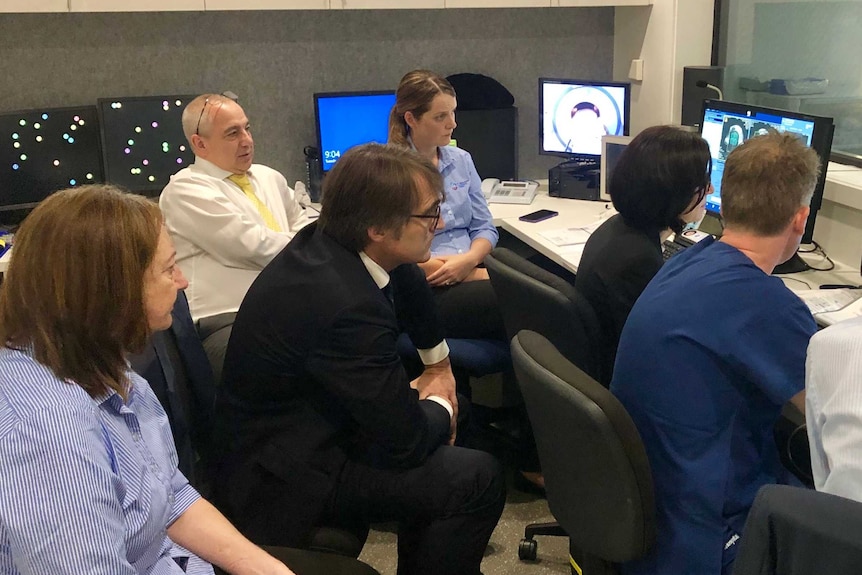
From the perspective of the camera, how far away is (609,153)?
3.14m

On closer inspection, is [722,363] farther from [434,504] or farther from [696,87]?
[696,87]

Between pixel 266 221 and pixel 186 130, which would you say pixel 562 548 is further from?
pixel 186 130

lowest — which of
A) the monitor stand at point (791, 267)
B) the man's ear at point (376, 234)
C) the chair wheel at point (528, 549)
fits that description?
the chair wheel at point (528, 549)

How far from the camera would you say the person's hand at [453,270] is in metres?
2.56

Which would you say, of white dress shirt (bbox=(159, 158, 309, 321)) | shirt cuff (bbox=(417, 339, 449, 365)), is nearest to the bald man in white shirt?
white dress shirt (bbox=(159, 158, 309, 321))

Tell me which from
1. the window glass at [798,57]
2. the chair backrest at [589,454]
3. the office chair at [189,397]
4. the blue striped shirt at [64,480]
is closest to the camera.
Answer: the blue striped shirt at [64,480]

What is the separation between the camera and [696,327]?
1322 millimetres

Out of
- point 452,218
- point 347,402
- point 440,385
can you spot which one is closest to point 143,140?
point 452,218

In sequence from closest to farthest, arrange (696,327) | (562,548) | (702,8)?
1. (696,327)
2. (562,548)
3. (702,8)

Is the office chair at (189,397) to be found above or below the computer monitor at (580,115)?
below

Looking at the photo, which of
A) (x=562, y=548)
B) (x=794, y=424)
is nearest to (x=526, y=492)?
(x=562, y=548)

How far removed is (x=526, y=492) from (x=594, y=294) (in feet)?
2.59

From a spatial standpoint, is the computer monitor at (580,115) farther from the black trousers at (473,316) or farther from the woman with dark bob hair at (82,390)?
the woman with dark bob hair at (82,390)

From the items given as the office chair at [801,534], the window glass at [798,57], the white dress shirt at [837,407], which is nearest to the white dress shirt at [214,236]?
the white dress shirt at [837,407]
